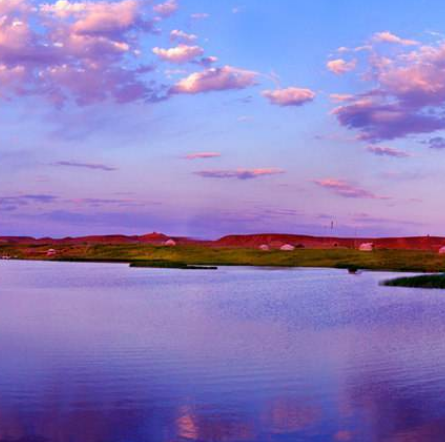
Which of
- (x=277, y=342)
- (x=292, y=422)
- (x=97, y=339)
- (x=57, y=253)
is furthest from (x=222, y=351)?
(x=57, y=253)

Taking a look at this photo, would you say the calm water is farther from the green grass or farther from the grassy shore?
the grassy shore

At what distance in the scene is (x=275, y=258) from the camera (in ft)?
478

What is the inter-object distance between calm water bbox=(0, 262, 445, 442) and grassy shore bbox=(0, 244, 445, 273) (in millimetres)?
67047

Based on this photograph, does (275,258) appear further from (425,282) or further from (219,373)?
(219,373)

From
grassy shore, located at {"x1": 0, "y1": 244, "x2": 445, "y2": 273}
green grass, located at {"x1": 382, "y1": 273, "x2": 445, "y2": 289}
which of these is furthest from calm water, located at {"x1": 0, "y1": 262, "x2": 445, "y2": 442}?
grassy shore, located at {"x1": 0, "y1": 244, "x2": 445, "y2": 273}

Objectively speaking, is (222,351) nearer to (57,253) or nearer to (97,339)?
(97,339)

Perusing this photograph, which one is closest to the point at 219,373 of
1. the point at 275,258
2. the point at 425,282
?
the point at 425,282

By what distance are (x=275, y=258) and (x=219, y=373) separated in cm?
12173

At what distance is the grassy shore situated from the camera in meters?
119

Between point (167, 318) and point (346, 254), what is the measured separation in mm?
101491

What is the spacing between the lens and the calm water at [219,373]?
16969mm

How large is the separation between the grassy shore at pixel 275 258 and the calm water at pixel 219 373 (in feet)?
220

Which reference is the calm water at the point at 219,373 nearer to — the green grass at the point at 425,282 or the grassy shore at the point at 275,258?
the green grass at the point at 425,282

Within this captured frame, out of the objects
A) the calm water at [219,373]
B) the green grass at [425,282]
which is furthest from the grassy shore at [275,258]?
the calm water at [219,373]
